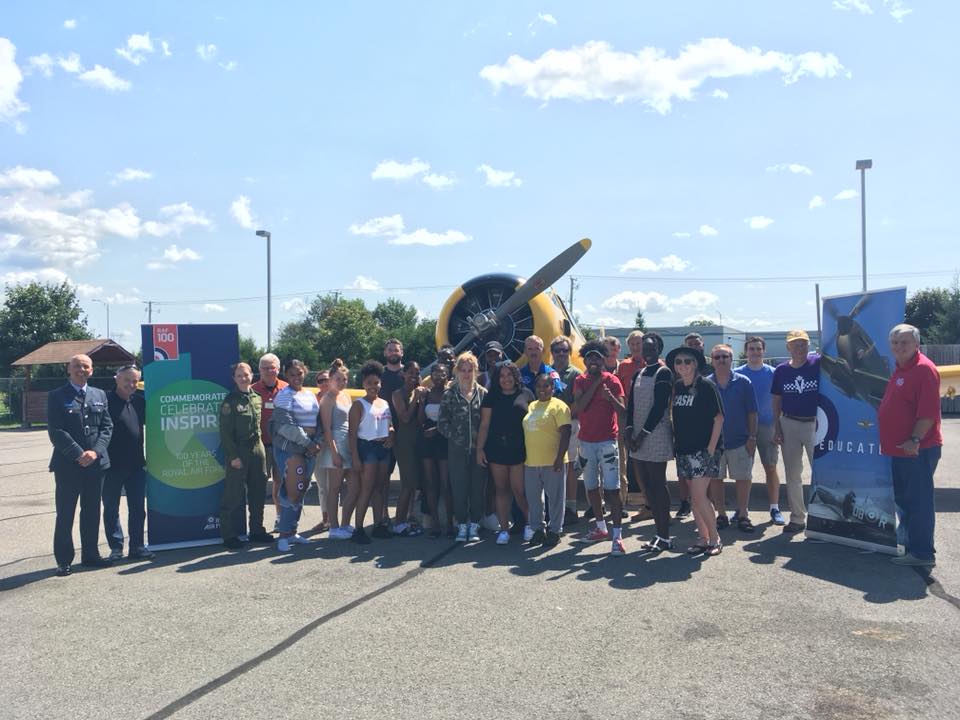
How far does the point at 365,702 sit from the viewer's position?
11.0 feet

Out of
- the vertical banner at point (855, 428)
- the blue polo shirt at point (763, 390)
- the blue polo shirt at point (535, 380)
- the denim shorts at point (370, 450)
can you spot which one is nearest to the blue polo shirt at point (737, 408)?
the blue polo shirt at point (763, 390)

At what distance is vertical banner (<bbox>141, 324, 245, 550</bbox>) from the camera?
21.6ft

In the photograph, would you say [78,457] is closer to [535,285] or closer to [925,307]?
[535,285]

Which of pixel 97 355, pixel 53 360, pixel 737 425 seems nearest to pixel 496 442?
pixel 737 425

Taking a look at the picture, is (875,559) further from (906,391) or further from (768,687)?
(768,687)

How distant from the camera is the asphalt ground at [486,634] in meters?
3.37

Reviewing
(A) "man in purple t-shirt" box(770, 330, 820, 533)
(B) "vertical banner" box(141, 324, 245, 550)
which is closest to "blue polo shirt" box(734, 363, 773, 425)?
(A) "man in purple t-shirt" box(770, 330, 820, 533)

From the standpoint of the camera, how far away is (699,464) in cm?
586

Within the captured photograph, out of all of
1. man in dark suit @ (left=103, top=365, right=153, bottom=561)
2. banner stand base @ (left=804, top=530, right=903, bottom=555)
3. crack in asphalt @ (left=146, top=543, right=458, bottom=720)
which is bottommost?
crack in asphalt @ (left=146, top=543, right=458, bottom=720)

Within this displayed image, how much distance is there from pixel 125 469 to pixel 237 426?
101cm

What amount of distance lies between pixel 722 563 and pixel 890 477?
5.56 feet

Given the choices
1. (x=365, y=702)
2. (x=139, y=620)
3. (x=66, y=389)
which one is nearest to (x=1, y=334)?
(x=66, y=389)

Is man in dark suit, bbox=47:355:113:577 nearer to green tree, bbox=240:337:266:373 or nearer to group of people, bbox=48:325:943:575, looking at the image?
group of people, bbox=48:325:943:575

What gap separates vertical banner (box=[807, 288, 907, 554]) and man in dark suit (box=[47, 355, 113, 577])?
20.6ft
